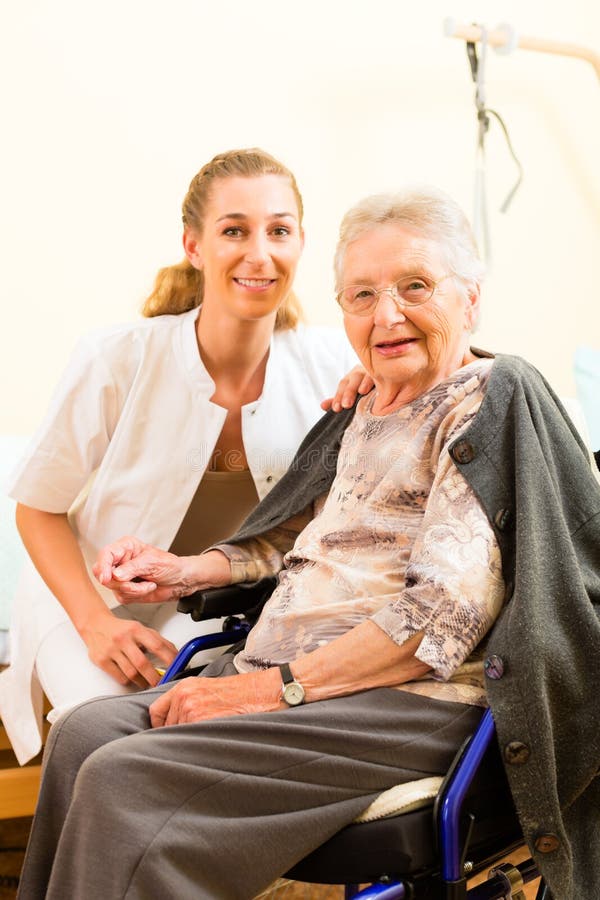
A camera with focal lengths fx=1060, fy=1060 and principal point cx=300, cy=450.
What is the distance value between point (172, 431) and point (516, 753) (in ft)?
3.21

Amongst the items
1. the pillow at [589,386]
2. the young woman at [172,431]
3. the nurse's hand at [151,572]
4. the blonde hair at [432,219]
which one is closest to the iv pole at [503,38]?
the pillow at [589,386]

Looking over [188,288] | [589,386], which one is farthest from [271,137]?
[589,386]

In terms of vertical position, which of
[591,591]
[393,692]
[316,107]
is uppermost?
[316,107]

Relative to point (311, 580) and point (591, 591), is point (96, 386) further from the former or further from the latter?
point (591, 591)

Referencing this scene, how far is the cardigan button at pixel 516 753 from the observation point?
125 cm

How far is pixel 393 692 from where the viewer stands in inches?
53.4

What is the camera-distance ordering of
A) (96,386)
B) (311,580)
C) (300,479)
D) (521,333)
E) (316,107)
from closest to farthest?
(311,580) → (300,479) → (96,386) → (316,107) → (521,333)

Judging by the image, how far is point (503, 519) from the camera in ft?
4.46

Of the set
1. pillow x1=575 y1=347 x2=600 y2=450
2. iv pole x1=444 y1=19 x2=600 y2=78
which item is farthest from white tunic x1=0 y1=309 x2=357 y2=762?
iv pole x1=444 y1=19 x2=600 y2=78

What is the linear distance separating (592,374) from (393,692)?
140 cm

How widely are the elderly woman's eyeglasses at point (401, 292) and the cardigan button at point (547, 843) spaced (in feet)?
2.41

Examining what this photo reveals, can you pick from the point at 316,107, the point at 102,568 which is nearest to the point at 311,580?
the point at 102,568

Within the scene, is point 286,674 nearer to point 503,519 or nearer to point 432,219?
point 503,519

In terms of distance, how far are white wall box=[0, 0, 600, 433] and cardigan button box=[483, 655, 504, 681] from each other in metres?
1.71
